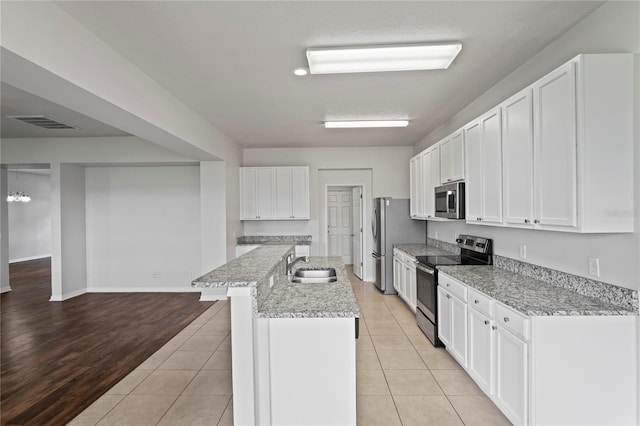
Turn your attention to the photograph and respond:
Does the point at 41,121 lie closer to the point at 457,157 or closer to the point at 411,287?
the point at 457,157

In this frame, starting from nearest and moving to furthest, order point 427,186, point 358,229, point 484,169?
point 484,169 → point 427,186 → point 358,229

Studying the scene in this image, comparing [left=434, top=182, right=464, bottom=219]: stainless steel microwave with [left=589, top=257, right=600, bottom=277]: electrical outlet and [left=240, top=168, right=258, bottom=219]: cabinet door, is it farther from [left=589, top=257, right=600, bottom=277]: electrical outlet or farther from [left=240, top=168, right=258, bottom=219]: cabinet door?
[left=240, top=168, right=258, bottom=219]: cabinet door

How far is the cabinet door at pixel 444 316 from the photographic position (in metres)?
3.23

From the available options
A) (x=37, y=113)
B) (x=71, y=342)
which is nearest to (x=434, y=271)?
(x=71, y=342)

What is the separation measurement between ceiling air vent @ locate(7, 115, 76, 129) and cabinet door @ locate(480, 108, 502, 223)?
5.29m

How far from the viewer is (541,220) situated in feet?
7.45

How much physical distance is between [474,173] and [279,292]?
2205mm

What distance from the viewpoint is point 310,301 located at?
2.32 meters

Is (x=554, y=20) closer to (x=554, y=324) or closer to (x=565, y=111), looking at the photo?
(x=565, y=111)

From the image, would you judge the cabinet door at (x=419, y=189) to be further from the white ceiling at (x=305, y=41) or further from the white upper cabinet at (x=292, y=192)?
the white upper cabinet at (x=292, y=192)

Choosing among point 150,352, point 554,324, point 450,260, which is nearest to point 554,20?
point 554,324

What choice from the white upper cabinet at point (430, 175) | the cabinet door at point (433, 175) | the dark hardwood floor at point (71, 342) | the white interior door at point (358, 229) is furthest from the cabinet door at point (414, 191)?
the dark hardwood floor at point (71, 342)

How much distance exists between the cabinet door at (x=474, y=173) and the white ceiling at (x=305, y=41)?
0.53 m

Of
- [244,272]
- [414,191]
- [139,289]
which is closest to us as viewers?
[244,272]
